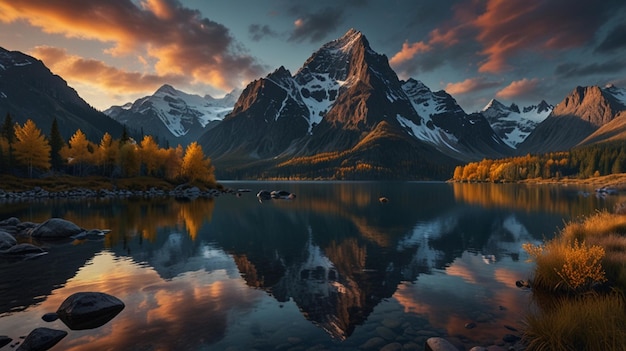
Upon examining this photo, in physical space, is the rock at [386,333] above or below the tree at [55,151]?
below

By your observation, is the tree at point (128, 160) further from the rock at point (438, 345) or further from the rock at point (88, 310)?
the rock at point (438, 345)

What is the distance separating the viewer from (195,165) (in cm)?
13850

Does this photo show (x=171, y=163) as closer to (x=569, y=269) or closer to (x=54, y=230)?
(x=54, y=230)

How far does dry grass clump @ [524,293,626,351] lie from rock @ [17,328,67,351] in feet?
59.9

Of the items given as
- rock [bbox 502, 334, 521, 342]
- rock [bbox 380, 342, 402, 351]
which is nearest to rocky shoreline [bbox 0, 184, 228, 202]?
rock [bbox 380, 342, 402, 351]

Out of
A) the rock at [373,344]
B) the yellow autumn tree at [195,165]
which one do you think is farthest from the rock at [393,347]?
the yellow autumn tree at [195,165]

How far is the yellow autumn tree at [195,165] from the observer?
137000mm

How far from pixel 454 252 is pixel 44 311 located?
32.0m

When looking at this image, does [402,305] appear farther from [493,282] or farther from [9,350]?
[9,350]

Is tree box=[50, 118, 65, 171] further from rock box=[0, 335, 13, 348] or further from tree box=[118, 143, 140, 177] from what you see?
rock box=[0, 335, 13, 348]

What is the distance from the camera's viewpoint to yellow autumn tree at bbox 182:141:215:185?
137 metres

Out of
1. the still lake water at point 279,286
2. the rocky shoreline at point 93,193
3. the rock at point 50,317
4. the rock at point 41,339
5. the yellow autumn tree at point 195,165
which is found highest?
the yellow autumn tree at point 195,165

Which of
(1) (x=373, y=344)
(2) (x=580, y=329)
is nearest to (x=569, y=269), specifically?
(2) (x=580, y=329)

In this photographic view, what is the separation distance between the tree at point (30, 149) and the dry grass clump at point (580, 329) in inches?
5403
